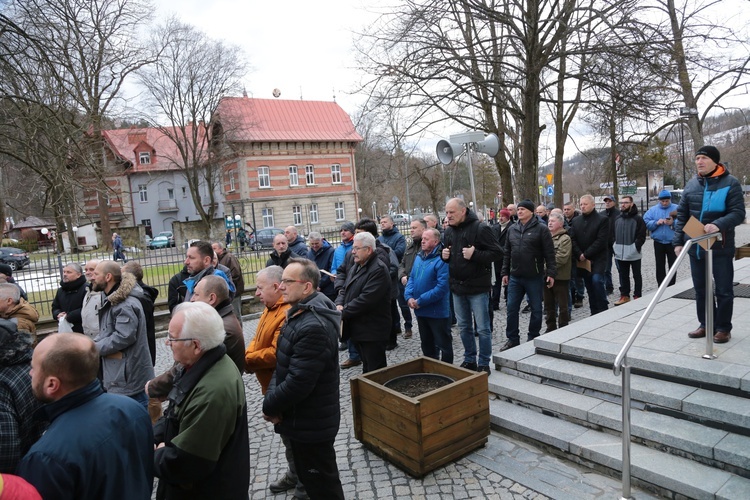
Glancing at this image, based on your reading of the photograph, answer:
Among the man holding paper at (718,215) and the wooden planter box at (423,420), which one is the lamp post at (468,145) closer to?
the man holding paper at (718,215)

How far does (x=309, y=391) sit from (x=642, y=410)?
289 centimetres

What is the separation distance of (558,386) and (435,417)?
167 cm

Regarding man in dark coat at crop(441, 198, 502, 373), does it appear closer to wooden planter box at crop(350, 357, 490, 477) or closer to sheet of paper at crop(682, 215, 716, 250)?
wooden planter box at crop(350, 357, 490, 477)

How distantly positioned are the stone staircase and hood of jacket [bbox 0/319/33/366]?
3.71 m

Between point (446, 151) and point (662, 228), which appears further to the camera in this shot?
point (662, 228)

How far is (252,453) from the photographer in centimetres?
455

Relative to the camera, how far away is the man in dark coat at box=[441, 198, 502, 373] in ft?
17.5

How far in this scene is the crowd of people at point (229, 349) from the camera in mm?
2039

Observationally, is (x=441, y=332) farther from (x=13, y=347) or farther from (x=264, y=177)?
(x=264, y=177)

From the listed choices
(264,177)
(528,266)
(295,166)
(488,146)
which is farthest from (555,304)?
(295,166)

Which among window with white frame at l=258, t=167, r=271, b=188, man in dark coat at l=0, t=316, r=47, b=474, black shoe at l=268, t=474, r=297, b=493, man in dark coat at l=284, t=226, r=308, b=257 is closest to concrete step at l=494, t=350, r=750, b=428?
black shoe at l=268, t=474, r=297, b=493

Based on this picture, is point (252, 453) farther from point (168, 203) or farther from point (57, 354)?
point (168, 203)

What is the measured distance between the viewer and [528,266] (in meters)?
6.07

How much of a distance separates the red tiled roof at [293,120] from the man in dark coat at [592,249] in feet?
111
